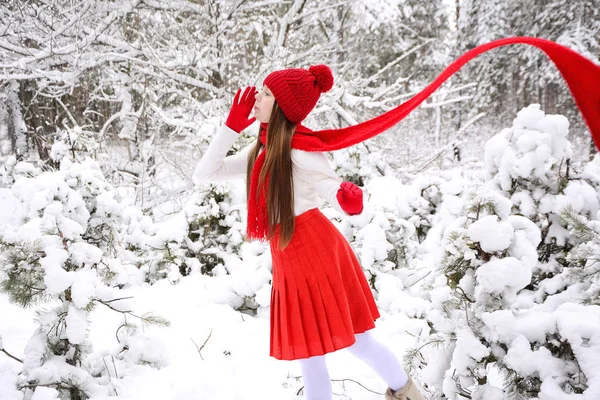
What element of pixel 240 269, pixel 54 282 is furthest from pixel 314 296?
pixel 240 269

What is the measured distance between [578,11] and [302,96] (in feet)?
43.9

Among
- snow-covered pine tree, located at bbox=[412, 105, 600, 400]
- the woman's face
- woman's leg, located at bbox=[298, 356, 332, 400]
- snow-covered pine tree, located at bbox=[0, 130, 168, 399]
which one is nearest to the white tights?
woman's leg, located at bbox=[298, 356, 332, 400]

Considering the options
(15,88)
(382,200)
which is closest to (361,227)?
(382,200)

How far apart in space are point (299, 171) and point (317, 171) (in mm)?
97

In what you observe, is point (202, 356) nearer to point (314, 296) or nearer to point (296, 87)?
point (314, 296)

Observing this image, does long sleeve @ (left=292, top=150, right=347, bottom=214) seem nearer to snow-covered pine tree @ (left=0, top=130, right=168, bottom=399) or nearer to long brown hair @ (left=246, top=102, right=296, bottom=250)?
long brown hair @ (left=246, top=102, right=296, bottom=250)

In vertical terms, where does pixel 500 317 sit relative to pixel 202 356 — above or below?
above

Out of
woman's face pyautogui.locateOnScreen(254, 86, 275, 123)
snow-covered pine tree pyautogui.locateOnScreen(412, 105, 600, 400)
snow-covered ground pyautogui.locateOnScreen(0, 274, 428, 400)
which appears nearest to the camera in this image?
snow-covered pine tree pyautogui.locateOnScreen(412, 105, 600, 400)

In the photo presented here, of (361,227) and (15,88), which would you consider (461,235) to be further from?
(15,88)

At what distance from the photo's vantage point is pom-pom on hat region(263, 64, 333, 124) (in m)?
1.60

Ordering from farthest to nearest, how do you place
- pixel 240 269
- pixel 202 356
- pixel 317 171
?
pixel 240 269 → pixel 202 356 → pixel 317 171

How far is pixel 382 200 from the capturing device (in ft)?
12.0

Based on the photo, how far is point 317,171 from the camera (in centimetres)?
158

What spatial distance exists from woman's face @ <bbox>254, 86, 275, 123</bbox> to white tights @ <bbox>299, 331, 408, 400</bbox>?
1110 mm
